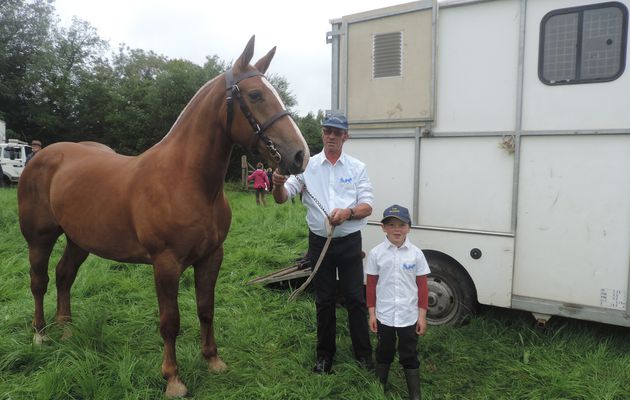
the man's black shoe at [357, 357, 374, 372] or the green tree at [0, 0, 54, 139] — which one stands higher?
the green tree at [0, 0, 54, 139]

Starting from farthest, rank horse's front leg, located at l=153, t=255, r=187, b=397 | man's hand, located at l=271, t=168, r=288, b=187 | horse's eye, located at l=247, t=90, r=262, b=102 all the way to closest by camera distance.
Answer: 1. man's hand, located at l=271, t=168, r=288, b=187
2. horse's front leg, located at l=153, t=255, r=187, b=397
3. horse's eye, located at l=247, t=90, r=262, b=102

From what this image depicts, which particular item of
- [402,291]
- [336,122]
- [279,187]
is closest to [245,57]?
[336,122]

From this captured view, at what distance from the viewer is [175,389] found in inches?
108

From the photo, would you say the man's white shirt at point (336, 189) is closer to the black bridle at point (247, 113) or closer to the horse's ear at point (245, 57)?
the black bridle at point (247, 113)

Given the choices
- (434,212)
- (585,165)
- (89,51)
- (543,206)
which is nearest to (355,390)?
(434,212)

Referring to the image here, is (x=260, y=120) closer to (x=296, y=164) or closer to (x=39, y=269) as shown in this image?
(x=296, y=164)

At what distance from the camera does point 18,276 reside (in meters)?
5.19

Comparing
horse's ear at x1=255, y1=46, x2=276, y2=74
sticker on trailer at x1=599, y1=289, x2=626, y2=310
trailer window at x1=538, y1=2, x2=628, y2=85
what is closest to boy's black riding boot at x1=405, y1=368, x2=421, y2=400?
sticker on trailer at x1=599, y1=289, x2=626, y2=310

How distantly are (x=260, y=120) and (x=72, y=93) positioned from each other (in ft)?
100

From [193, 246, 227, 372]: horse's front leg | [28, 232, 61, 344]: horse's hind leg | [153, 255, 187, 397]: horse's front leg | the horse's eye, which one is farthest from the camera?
[28, 232, 61, 344]: horse's hind leg

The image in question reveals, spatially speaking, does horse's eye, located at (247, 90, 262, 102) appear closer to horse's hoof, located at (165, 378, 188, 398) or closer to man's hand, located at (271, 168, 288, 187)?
man's hand, located at (271, 168, 288, 187)

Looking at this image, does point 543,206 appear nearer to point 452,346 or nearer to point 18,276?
point 452,346

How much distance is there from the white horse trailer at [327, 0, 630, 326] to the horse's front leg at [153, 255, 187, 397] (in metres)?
1.95

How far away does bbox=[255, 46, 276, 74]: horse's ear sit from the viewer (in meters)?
2.78
